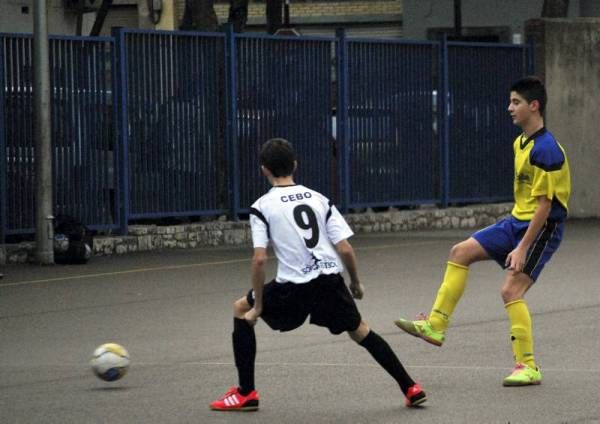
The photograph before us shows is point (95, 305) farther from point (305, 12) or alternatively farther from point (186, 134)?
point (305, 12)

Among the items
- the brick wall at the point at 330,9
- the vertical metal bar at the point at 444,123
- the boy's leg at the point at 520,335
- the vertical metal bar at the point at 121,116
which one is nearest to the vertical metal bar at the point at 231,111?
the vertical metal bar at the point at 121,116

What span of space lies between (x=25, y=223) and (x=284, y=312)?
9500mm

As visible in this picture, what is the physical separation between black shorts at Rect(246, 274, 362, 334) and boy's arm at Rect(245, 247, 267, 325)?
0.20ft

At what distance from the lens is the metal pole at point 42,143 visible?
1716 centimetres

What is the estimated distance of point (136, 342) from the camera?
11539 mm

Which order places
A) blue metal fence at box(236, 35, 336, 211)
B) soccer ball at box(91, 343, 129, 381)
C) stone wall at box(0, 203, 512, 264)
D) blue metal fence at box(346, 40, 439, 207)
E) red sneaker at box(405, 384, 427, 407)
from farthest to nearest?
blue metal fence at box(346, 40, 439, 207), blue metal fence at box(236, 35, 336, 211), stone wall at box(0, 203, 512, 264), soccer ball at box(91, 343, 129, 381), red sneaker at box(405, 384, 427, 407)

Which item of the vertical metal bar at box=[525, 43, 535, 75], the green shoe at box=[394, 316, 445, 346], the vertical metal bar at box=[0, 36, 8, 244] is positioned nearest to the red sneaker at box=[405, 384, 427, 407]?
the green shoe at box=[394, 316, 445, 346]

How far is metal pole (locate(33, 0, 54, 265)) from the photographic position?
17.2m

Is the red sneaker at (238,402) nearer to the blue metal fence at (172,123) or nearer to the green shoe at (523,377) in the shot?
the green shoe at (523,377)

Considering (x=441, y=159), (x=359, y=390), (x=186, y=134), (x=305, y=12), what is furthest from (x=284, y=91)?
(x=305, y=12)

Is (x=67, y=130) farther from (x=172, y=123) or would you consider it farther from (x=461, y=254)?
(x=461, y=254)

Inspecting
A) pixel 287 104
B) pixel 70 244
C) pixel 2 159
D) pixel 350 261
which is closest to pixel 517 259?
pixel 350 261

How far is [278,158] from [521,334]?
187cm

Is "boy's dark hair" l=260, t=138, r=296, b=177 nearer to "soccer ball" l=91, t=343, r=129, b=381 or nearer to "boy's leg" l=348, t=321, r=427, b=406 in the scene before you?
"boy's leg" l=348, t=321, r=427, b=406
